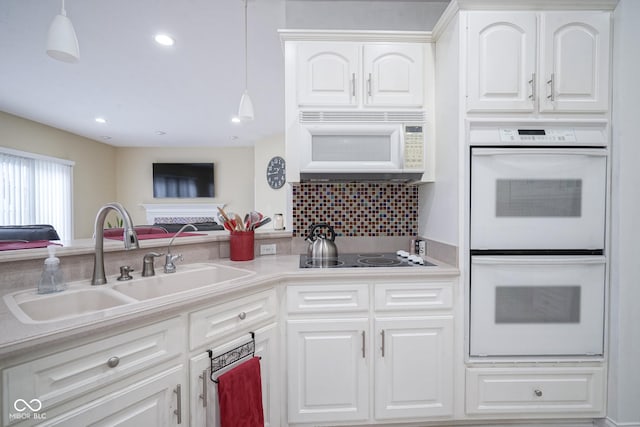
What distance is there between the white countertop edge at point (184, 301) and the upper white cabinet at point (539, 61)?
38.9 inches

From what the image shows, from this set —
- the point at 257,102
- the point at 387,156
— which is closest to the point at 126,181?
the point at 257,102

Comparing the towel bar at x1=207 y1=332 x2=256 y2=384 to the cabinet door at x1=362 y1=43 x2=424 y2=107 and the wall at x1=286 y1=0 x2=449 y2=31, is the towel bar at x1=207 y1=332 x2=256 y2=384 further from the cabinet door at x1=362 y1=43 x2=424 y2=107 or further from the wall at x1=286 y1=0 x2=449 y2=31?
the wall at x1=286 y1=0 x2=449 y2=31

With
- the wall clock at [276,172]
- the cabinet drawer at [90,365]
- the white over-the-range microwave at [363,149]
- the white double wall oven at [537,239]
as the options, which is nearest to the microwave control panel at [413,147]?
the white over-the-range microwave at [363,149]

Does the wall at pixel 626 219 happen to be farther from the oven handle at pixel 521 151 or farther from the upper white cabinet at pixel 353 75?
the upper white cabinet at pixel 353 75

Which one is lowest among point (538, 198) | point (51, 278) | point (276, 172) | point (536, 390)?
point (536, 390)

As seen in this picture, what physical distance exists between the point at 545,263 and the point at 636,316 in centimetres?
53

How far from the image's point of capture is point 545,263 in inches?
60.1

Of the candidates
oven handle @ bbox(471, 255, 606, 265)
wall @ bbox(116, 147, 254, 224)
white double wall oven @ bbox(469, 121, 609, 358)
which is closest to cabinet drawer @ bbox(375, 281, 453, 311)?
white double wall oven @ bbox(469, 121, 609, 358)

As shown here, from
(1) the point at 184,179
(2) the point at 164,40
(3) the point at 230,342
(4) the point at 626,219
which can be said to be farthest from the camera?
(1) the point at 184,179

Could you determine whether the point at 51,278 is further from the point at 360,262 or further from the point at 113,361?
the point at 360,262

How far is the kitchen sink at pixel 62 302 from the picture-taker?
1.07 metres

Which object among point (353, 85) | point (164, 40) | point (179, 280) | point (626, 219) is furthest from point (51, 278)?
point (626, 219)

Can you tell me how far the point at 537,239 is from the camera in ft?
5.03

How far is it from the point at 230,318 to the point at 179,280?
18.4 inches
